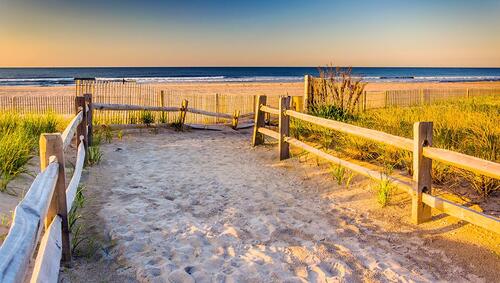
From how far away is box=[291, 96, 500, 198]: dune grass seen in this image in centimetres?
577

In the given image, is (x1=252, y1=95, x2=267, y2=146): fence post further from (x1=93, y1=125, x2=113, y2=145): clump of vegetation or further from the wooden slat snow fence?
the wooden slat snow fence

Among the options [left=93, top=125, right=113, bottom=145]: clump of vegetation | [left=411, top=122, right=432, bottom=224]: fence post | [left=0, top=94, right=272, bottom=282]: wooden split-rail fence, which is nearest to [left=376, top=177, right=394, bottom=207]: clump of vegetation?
[left=411, top=122, right=432, bottom=224]: fence post

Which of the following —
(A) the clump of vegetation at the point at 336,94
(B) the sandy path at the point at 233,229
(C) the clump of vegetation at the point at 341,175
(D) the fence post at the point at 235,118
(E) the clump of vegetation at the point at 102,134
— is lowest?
(B) the sandy path at the point at 233,229

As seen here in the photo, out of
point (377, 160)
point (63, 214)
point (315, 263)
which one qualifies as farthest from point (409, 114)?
point (63, 214)

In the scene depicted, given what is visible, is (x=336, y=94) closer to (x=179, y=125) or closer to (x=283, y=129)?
(x=283, y=129)

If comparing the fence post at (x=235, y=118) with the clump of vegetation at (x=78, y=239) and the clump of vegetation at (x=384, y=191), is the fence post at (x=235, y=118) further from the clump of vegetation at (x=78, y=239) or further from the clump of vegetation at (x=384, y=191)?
the clump of vegetation at (x=78, y=239)

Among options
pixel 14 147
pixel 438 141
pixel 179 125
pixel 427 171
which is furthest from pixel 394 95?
pixel 14 147

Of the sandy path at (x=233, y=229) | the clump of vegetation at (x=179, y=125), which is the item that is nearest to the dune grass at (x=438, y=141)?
the sandy path at (x=233, y=229)

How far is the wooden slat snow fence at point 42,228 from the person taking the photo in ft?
6.16

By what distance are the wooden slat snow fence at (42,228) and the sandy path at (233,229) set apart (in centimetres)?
72

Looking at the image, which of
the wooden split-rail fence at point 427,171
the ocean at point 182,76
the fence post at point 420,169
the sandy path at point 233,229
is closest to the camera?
the sandy path at point 233,229

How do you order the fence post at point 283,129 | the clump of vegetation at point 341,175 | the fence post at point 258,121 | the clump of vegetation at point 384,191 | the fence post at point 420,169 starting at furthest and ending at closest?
the fence post at point 258,121
the fence post at point 283,129
the clump of vegetation at point 341,175
the clump of vegetation at point 384,191
the fence post at point 420,169

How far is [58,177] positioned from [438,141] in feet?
18.6

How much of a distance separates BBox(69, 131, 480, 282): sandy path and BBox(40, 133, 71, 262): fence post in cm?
61
